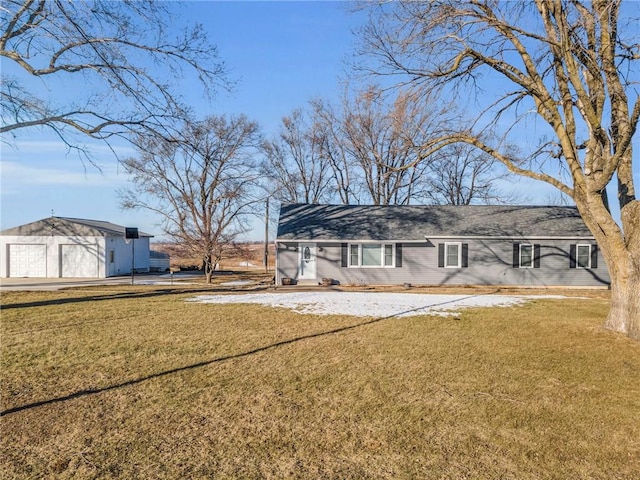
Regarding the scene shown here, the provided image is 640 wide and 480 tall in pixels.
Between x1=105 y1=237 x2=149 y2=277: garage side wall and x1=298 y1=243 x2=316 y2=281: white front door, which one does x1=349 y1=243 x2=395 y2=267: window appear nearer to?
x1=298 y1=243 x2=316 y2=281: white front door

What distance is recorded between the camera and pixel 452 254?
2012 centimetres

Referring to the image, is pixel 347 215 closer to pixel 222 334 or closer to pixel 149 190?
pixel 149 190

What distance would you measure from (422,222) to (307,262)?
6.23 metres

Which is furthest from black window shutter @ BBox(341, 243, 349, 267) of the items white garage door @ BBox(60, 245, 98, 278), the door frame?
white garage door @ BBox(60, 245, 98, 278)

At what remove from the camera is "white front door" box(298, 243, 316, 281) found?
1984 centimetres

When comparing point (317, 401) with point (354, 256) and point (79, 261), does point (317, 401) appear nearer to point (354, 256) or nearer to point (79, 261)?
point (354, 256)

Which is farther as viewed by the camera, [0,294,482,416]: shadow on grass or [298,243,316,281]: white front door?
[298,243,316,281]: white front door

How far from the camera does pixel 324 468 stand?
11.2 feet

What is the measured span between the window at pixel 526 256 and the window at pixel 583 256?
83.2 inches

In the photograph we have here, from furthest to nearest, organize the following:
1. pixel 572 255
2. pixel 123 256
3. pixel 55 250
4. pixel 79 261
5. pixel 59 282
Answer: pixel 123 256 → pixel 55 250 → pixel 79 261 → pixel 59 282 → pixel 572 255

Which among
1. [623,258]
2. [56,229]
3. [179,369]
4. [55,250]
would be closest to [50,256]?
[55,250]

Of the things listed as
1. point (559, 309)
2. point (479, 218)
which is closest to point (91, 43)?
point (559, 309)

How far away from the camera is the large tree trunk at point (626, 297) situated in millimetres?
8273

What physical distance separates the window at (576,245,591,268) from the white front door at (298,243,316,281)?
1225 cm
